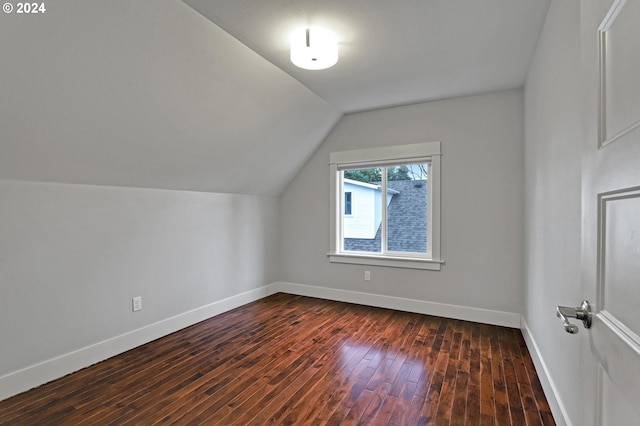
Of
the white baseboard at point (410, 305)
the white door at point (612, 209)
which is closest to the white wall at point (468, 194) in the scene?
the white baseboard at point (410, 305)

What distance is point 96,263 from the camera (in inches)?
104

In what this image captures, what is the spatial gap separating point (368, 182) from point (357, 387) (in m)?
2.66

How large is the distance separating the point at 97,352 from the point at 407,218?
341 cm

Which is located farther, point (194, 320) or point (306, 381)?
point (194, 320)

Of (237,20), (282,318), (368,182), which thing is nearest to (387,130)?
(368,182)

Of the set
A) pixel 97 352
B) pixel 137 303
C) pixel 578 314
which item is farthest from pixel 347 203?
pixel 578 314

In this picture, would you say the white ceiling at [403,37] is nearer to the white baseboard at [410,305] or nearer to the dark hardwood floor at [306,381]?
the white baseboard at [410,305]

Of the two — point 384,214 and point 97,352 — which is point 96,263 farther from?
point 384,214

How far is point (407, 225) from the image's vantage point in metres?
4.04

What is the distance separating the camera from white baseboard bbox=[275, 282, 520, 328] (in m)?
3.43

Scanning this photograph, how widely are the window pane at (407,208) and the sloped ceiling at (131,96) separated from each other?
1529 millimetres

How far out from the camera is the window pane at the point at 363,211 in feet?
13.9

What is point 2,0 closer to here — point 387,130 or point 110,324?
point 110,324

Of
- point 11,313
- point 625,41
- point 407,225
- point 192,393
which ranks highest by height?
point 625,41
